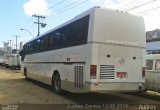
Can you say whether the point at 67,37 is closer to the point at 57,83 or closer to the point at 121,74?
the point at 57,83

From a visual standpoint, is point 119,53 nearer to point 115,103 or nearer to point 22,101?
point 115,103

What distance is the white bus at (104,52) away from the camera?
12.2 metres

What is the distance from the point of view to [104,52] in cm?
1233

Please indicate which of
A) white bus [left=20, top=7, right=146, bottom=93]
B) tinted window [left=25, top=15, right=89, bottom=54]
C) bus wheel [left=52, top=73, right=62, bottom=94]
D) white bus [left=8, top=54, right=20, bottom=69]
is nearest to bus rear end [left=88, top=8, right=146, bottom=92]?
white bus [left=20, top=7, right=146, bottom=93]

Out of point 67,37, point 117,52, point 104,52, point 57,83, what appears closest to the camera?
point 104,52

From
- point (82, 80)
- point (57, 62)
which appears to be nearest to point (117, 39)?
point (82, 80)

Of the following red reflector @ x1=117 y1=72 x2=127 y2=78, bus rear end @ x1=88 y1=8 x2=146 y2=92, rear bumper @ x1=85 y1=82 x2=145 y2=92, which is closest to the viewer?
rear bumper @ x1=85 y1=82 x2=145 y2=92

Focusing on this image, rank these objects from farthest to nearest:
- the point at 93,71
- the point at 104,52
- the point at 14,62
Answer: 1. the point at 14,62
2. the point at 104,52
3. the point at 93,71

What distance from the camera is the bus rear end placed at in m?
12.1

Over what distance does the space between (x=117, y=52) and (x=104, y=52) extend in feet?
2.06

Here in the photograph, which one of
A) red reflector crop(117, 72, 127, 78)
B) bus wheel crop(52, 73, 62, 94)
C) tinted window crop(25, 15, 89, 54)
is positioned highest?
tinted window crop(25, 15, 89, 54)

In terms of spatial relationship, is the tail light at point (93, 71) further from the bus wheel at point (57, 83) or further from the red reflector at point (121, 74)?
the bus wheel at point (57, 83)

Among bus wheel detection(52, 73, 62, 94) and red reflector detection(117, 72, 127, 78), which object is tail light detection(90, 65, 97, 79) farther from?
bus wheel detection(52, 73, 62, 94)

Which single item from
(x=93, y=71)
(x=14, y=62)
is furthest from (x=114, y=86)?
(x=14, y=62)
